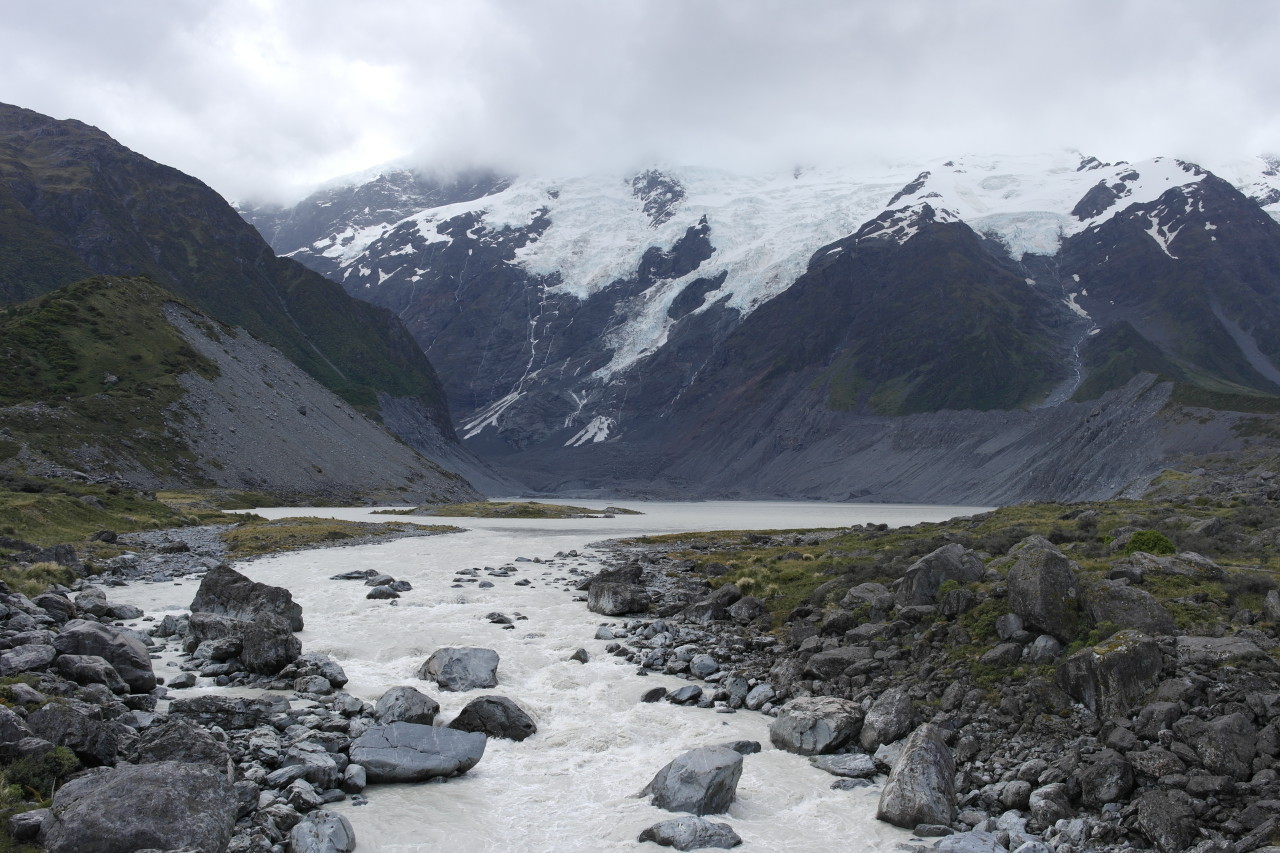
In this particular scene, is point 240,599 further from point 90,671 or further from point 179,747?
point 179,747

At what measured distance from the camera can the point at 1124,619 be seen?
60.3 ft

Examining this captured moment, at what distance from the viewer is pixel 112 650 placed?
18656mm

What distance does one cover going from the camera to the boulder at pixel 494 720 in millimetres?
19422

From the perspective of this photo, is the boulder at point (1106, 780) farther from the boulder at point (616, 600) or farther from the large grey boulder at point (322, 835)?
the boulder at point (616, 600)

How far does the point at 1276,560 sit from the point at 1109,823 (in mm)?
17479

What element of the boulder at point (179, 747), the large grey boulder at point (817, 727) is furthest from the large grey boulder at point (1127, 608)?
the boulder at point (179, 747)

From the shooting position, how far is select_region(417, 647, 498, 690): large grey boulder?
2267cm

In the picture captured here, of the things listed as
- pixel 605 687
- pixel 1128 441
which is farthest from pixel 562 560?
pixel 1128 441

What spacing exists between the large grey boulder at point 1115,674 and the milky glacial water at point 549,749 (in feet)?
15.9

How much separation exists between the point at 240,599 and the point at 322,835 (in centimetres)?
1731

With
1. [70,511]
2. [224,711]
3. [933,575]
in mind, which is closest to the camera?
[224,711]

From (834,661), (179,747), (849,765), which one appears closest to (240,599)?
(179,747)

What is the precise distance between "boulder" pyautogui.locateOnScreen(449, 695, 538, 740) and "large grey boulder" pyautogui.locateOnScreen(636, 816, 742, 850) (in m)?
5.68

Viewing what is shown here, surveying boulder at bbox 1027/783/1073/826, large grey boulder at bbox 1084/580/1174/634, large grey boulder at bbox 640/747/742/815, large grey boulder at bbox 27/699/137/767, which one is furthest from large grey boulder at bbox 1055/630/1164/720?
large grey boulder at bbox 27/699/137/767
